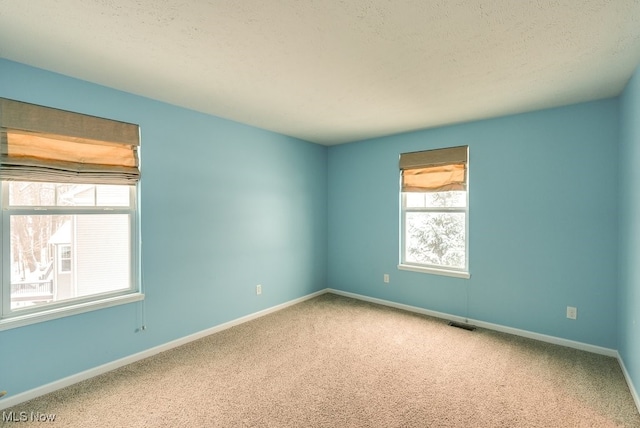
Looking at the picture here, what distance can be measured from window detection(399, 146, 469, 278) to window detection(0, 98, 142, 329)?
319 centimetres

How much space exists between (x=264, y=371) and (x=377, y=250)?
7.84ft

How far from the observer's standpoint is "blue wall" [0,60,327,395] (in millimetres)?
2215

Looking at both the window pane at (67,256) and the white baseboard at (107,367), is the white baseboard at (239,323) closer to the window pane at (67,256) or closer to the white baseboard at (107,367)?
the white baseboard at (107,367)

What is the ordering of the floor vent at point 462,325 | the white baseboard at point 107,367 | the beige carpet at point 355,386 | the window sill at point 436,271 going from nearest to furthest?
the beige carpet at point 355,386 < the white baseboard at point 107,367 < the floor vent at point 462,325 < the window sill at point 436,271

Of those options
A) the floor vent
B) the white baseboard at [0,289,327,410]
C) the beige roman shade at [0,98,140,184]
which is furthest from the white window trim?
the floor vent

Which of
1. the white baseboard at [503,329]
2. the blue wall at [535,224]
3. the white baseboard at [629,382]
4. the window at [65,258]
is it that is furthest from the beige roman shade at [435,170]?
the window at [65,258]

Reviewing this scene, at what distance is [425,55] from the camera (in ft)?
6.60

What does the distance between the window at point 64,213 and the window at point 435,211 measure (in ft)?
10.4

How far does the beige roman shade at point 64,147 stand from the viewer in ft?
6.88

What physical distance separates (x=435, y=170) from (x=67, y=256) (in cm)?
Answer: 387

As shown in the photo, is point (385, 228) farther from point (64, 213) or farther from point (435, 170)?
point (64, 213)

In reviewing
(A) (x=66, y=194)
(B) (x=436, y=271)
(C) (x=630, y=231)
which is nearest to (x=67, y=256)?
(A) (x=66, y=194)

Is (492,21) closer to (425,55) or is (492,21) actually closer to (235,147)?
(425,55)

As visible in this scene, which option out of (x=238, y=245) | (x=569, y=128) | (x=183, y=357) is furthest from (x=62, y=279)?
(x=569, y=128)
